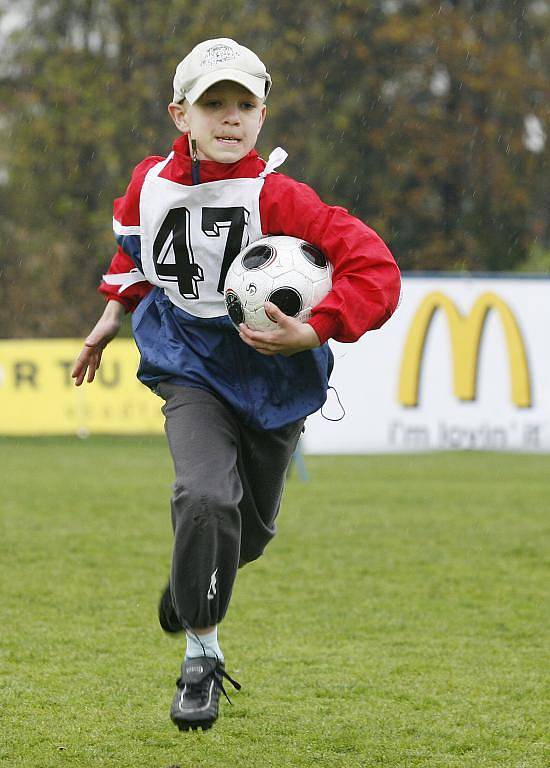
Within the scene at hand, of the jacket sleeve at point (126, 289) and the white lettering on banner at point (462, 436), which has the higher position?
the jacket sleeve at point (126, 289)

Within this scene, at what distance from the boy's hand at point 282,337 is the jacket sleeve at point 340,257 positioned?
3cm

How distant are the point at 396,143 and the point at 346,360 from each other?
61.3 ft

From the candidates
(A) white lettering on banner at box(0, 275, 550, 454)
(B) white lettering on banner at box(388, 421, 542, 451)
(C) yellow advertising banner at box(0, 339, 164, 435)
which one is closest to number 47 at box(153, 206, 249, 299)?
(A) white lettering on banner at box(0, 275, 550, 454)

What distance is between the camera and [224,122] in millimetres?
4070

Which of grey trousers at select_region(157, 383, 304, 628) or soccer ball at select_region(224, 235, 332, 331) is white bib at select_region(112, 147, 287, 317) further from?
grey trousers at select_region(157, 383, 304, 628)

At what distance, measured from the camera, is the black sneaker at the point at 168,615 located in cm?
445

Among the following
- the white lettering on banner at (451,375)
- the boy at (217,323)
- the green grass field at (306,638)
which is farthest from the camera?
the white lettering on banner at (451,375)

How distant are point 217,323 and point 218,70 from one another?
76cm

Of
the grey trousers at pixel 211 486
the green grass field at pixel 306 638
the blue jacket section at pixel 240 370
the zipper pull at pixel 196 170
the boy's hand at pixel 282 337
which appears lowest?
the green grass field at pixel 306 638

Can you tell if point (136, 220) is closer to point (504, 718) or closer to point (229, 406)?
point (229, 406)

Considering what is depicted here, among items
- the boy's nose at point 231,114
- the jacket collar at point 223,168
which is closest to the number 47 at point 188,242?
the jacket collar at point 223,168

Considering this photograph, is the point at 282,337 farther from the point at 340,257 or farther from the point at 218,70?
the point at 218,70

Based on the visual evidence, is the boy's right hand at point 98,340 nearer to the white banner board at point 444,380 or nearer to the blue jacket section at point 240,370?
the blue jacket section at point 240,370

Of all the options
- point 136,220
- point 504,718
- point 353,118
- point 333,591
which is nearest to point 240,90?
point 136,220
